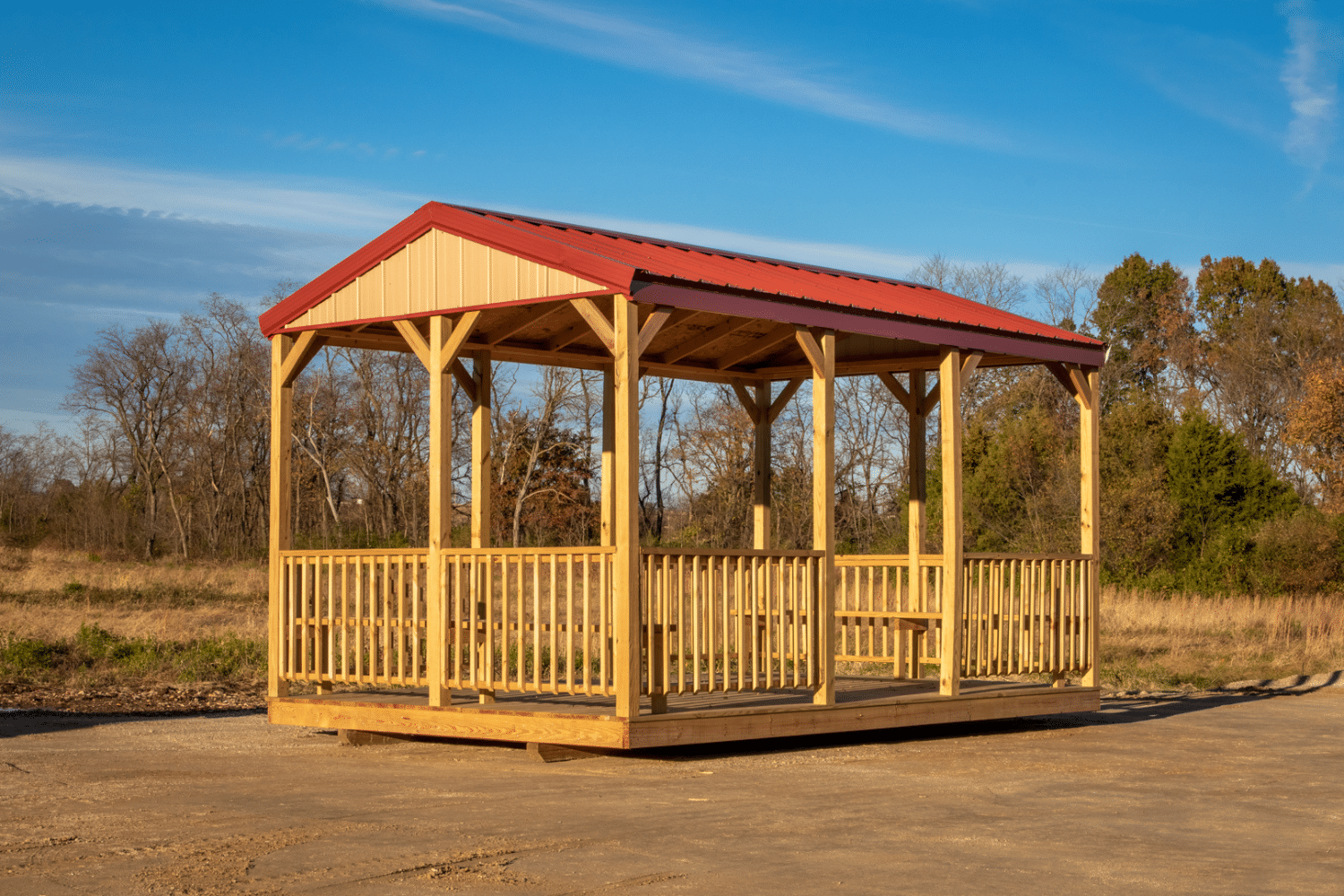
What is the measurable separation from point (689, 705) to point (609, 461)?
8.69 ft

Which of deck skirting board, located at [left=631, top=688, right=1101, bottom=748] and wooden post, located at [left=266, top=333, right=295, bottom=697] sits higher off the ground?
wooden post, located at [left=266, top=333, right=295, bottom=697]

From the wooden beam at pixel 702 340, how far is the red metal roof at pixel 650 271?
52 centimetres

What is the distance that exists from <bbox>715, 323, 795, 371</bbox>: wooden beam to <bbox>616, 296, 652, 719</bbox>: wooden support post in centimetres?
290

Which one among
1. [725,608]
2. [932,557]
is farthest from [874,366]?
[725,608]

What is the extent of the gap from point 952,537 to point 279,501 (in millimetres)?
5415

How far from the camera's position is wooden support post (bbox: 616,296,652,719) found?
8961mm

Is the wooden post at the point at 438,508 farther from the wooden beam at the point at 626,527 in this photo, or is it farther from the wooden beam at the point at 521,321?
the wooden beam at the point at 626,527

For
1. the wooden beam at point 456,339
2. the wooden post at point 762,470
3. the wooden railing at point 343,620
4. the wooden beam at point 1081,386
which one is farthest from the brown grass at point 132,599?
the wooden beam at point 1081,386

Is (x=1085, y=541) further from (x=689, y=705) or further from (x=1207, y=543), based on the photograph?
(x=1207, y=543)

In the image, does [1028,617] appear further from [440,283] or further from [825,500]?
[440,283]

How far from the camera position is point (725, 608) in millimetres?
9742

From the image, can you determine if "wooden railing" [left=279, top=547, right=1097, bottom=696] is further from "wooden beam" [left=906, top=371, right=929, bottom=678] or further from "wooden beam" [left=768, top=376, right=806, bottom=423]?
"wooden beam" [left=768, top=376, right=806, bottom=423]

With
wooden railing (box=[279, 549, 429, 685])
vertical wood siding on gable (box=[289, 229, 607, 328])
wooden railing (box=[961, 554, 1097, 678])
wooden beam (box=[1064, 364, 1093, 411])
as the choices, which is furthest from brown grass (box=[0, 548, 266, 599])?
wooden beam (box=[1064, 364, 1093, 411])

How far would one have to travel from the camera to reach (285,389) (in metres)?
11.4
